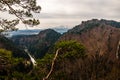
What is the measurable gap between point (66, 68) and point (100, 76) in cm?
2070

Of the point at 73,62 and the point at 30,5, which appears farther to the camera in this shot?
the point at 73,62

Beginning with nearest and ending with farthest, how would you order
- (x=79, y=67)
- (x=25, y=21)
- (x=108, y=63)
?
(x=25, y=21) < (x=108, y=63) < (x=79, y=67)

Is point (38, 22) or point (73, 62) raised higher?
point (38, 22)

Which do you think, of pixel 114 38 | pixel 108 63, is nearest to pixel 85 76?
pixel 108 63

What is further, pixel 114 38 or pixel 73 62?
pixel 114 38

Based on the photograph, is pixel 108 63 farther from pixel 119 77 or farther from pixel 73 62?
pixel 119 77

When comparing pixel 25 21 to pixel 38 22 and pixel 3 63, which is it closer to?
pixel 38 22

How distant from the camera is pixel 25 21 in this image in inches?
756

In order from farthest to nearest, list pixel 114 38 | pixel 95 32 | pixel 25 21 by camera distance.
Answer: pixel 95 32 → pixel 114 38 → pixel 25 21

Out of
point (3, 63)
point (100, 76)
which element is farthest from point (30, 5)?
point (100, 76)

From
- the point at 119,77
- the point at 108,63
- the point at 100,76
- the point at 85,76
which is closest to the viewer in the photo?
the point at 119,77

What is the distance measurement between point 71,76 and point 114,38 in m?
102

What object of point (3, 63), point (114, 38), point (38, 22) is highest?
point (38, 22)

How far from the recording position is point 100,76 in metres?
73.6
